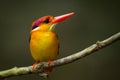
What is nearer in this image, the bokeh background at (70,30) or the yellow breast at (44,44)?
the yellow breast at (44,44)

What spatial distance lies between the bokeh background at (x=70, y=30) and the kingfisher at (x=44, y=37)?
443mm

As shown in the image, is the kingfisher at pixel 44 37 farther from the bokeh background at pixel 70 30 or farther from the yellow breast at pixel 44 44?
the bokeh background at pixel 70 30

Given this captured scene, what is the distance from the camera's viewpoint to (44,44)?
1.17 meters

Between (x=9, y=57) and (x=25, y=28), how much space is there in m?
0.18

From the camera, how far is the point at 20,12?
165cm

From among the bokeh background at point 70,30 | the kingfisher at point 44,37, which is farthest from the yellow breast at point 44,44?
the bokeh background at point 70,30

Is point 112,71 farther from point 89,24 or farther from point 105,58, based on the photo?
point 89,24

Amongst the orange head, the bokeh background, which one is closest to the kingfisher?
the orange head

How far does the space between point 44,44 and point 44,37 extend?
0.09 ft

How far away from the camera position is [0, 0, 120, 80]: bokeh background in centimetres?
164

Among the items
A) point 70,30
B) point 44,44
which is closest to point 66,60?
point 44,44

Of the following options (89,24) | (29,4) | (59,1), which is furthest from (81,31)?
(29,4)

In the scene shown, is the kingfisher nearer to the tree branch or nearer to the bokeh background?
the tree branch

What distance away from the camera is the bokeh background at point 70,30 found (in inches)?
64.5
